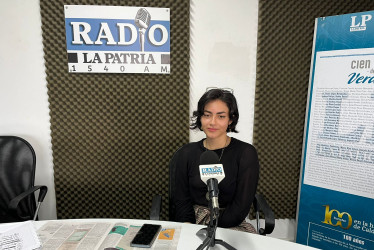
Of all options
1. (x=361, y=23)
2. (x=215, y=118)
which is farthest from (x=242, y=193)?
(x=361, y=23)

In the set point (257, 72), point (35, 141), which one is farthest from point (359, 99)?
point (35, 141)

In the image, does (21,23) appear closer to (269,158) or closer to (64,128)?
(64,128)

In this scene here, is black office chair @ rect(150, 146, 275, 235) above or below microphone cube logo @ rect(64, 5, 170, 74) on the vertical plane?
below

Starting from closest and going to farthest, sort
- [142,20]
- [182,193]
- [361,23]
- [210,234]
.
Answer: [210,234]
[182,193]
[361,23]
[142,20]

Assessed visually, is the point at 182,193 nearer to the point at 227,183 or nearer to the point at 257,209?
the point at 227,183

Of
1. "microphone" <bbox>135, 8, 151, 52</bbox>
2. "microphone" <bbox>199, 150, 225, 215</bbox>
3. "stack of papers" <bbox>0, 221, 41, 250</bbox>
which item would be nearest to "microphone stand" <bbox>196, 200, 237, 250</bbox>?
"microphone" <bbox>199, 150, 225, 215</bbox>

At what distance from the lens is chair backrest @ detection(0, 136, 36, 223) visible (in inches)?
75.6

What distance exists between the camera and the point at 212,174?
88cm

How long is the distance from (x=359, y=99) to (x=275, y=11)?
105cm

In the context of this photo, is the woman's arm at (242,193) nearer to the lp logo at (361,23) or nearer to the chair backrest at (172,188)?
the chair backrest at (172,188)

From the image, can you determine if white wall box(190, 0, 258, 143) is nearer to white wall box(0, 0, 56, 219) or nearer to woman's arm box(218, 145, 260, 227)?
woman's arm box(218, 145, 260, 227)

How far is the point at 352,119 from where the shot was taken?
192 cm

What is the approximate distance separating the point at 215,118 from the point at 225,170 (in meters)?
0.35

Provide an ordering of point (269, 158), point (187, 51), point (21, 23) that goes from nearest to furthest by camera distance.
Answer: point (21, 23) < point (187, 51) < point (269, 158)
